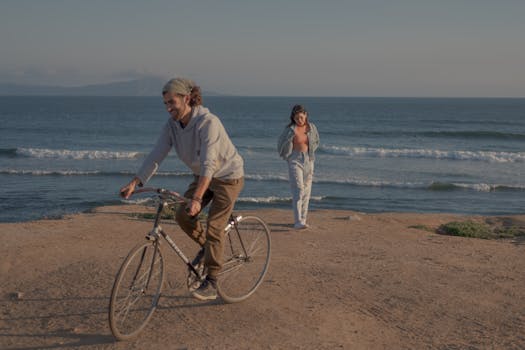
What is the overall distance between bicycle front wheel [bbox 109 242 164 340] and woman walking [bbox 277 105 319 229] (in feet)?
14.3

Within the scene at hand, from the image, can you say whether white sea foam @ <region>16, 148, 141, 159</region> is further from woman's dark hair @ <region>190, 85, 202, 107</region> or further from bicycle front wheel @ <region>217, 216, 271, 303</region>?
woman's dark hair @ <region>190, 85, 202, 107</region>

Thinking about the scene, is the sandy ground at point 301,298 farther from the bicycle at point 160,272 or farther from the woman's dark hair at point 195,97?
the woman's dark hair at point 195,97

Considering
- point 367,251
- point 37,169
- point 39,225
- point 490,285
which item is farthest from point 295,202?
point 37,169

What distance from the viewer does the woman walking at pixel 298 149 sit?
8.53m

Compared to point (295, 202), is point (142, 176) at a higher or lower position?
higher

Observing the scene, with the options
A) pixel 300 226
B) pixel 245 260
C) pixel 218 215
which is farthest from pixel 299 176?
pixel 218 215

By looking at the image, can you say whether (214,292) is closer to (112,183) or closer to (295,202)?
(295,202)

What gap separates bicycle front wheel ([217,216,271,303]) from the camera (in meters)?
5.12

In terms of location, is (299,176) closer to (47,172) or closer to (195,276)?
(195,276)

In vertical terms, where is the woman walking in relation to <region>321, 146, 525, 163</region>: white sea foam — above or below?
above

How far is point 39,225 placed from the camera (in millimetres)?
8805

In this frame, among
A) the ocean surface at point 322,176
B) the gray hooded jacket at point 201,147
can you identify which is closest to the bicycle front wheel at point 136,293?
the gray hooded jacket at point 201,147

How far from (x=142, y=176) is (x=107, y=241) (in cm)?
362

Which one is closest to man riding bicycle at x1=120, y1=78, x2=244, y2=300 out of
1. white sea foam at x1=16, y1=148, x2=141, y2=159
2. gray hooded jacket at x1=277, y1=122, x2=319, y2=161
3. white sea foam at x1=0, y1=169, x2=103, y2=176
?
gray hooded jacket at x1=277, y1=122, x2=319, y2=161
